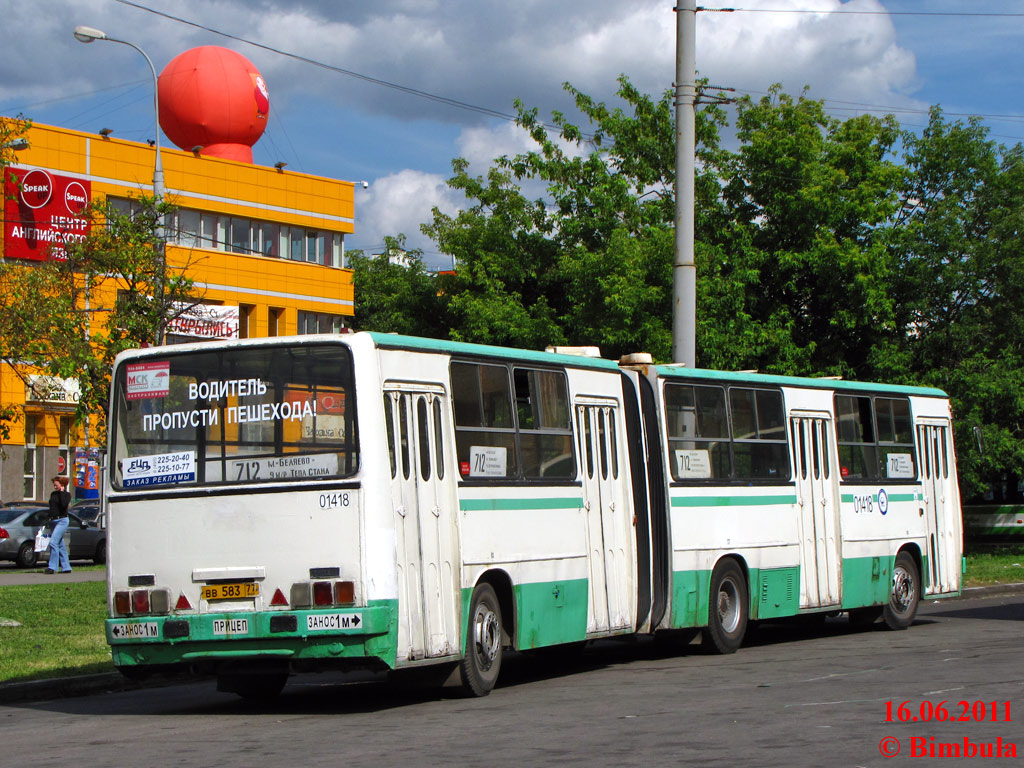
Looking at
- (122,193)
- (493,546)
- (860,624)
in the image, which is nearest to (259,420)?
(493,546)

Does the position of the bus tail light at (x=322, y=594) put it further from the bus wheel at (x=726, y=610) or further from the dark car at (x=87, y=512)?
the dark car at (x=87, y=512)

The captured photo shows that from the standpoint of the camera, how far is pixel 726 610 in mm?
16078

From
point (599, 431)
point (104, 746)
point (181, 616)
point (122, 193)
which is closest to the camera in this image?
point (104, 746)

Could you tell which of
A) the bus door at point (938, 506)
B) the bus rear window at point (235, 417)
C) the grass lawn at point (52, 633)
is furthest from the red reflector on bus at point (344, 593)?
the bus door at point (938, 506)

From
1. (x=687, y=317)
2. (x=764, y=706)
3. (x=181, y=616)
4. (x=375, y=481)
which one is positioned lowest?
(x=764, y=706)

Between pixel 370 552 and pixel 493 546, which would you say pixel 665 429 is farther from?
pixel 370 552

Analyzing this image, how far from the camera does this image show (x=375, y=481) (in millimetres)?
11055

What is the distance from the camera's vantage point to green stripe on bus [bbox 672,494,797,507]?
A: 607 inches

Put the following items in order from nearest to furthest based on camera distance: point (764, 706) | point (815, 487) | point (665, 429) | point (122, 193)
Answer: point (764, 706) < point (665, 429) < point (815, 487) < point (122, 193)

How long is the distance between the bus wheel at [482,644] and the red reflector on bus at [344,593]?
140 centimetres

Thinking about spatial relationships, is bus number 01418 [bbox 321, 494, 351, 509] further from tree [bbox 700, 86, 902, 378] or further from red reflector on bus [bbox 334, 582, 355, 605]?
tree [bbox 700, 86, 902, 378]

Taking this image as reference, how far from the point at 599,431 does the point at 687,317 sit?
476 cm

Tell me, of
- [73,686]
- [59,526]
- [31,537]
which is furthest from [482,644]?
[31,537]

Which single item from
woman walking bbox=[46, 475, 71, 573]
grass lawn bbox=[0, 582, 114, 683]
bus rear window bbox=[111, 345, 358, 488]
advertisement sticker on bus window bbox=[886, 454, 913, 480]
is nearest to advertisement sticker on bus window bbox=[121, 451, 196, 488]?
bus rear window bbox=[111, 345, 358, 488]
